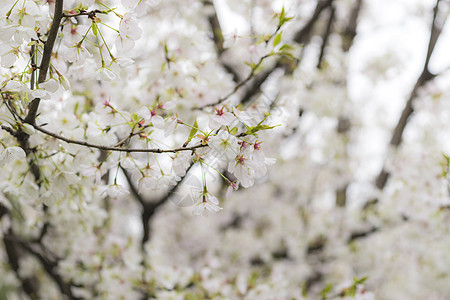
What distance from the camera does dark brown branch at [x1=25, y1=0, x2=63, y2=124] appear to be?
38.2 inches

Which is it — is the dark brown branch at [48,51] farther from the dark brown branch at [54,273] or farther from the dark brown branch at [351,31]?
the dark brown branch at [351,31]

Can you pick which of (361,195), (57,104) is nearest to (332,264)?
(361,195)

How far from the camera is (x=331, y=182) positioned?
5199mm

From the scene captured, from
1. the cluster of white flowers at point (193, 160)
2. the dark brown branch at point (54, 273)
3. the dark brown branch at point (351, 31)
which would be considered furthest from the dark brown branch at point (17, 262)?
the dark brown branch at point (351, 31)

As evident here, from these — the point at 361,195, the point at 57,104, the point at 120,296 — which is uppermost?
the point at 361,195

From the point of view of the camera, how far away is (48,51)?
3.45ft

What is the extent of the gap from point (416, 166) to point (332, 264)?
237cm

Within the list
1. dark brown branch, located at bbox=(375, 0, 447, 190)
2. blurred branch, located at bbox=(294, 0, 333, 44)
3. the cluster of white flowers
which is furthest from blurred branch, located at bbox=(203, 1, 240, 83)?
dark brown branch, located at bbox=(375, 0, 447, 190)

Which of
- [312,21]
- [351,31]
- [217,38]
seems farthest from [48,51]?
[351,31]

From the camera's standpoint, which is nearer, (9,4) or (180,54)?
(9,4)

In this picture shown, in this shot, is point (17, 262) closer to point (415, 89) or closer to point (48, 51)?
point (48, 51)

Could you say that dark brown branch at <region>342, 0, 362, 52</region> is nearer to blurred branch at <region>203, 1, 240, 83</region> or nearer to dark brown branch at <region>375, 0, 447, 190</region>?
dark brown branch at <region>375, 0, 447, 190</region>

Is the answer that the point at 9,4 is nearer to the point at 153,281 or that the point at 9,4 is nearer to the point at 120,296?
the point at 153,281

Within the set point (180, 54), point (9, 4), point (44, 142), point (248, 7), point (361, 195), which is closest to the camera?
point (9, 4)
